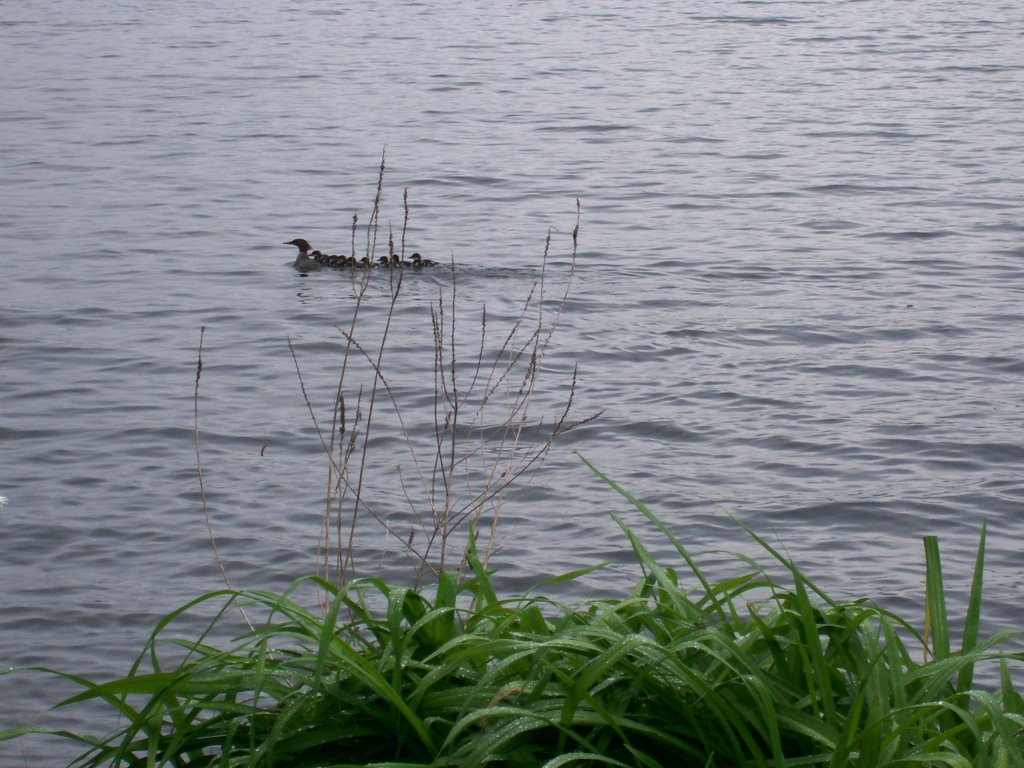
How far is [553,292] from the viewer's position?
12.9m

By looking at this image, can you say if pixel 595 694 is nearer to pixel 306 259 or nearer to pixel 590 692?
pixel 590 692

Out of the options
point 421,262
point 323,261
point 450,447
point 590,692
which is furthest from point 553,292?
point 590,692

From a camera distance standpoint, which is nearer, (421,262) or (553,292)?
(553,292)

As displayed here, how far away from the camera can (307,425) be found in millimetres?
9484

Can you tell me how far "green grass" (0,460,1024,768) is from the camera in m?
3.74

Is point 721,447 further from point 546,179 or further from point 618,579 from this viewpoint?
point 546,179

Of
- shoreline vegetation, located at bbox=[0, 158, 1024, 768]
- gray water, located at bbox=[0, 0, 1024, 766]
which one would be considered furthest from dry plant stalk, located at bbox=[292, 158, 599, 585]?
shoreline vegetation, located at bbox=[0, 158, 1024, 768]

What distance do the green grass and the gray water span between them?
193 cm

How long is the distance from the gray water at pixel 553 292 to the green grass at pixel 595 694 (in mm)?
1929

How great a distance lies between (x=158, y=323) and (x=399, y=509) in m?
4.44

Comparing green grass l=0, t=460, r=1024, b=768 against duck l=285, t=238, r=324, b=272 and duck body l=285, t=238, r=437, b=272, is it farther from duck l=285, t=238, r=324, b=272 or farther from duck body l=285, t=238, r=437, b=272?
duck l=285, t=238, r=324, b=272

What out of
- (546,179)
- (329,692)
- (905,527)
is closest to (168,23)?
(546,179)

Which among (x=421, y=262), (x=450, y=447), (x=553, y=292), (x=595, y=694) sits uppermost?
(x=595, y=694)

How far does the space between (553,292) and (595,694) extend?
910 centimetres
